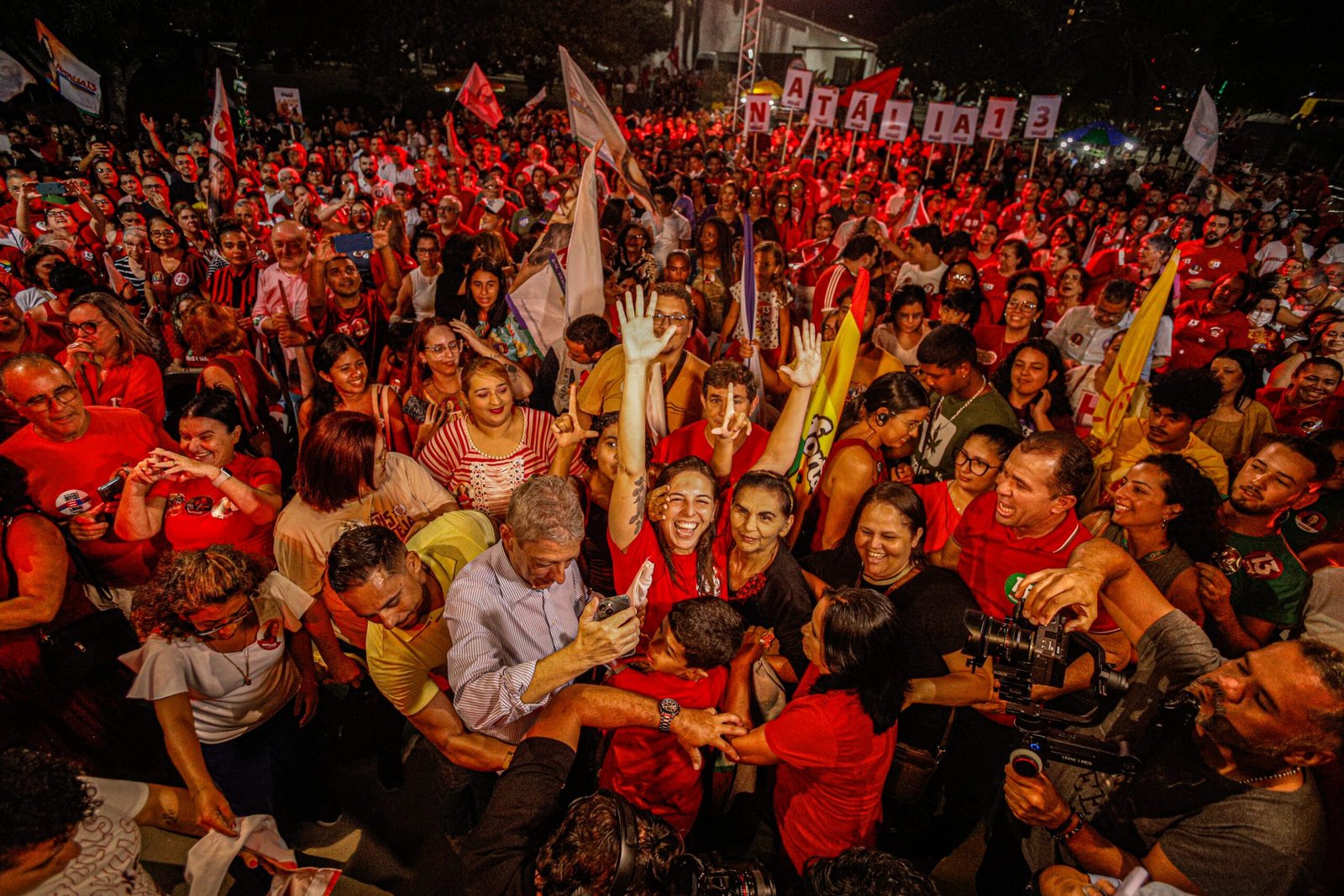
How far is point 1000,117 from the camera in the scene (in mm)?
13336

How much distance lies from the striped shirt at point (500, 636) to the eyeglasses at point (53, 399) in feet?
7.75

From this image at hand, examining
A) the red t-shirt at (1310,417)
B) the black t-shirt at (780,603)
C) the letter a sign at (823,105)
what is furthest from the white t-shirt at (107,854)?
the letter a sign at (823,105)

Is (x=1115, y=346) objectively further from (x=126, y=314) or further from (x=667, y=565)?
(x=126, y=314)

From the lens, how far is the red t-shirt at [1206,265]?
8.04 m

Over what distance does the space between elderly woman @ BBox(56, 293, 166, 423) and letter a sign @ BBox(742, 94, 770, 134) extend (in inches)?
556

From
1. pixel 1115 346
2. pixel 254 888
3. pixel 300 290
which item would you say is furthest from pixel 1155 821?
pixel 300 290

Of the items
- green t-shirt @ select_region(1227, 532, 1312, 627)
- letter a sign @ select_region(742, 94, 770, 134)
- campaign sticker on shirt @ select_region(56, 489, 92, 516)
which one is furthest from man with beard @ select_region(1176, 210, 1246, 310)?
campaign sticker on shirt @ select_region(56, 489, 92, 516)

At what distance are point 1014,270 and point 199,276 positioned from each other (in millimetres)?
8493

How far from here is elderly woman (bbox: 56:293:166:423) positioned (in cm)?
401

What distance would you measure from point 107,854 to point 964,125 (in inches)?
655

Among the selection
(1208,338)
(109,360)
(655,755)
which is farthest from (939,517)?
(109,360)

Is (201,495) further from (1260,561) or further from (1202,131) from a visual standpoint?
(1202,131)

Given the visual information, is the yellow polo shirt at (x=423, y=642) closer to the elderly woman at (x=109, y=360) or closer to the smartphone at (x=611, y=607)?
the smartphone at (x=611, y=607)

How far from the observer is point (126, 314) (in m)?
4.25
